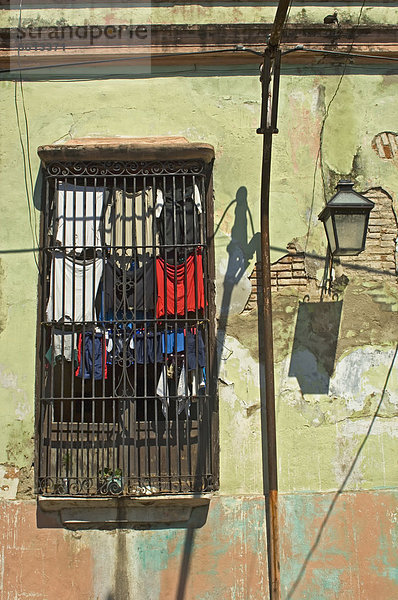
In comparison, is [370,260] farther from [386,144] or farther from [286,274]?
[386,144]

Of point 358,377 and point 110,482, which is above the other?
point 358,377

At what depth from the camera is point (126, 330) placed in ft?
18.0

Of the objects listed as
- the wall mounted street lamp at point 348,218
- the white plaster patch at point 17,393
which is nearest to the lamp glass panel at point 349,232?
the wall mounted street lamp at point 348,218

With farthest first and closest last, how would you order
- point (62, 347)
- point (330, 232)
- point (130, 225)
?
point (130, 225) → point (62, 347) → point (330, 232)

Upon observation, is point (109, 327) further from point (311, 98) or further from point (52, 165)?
point (311, 98)

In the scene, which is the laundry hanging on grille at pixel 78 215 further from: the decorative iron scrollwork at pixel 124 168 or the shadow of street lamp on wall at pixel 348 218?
the shadow of street lamp on wall at pixel 348 218

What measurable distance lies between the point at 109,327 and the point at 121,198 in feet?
3.60

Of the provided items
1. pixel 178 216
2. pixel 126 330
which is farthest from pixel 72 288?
pixel 178 216

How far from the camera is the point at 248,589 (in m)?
5.11

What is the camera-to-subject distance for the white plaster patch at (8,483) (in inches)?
207

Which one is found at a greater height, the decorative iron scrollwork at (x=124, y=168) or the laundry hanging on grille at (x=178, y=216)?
the decorative iron scrollwork at (x=124, y=168)

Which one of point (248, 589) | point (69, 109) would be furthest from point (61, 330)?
point (248, 589)

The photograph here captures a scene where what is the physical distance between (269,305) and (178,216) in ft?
3.58

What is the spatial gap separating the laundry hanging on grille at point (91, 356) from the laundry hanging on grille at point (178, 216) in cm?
89
